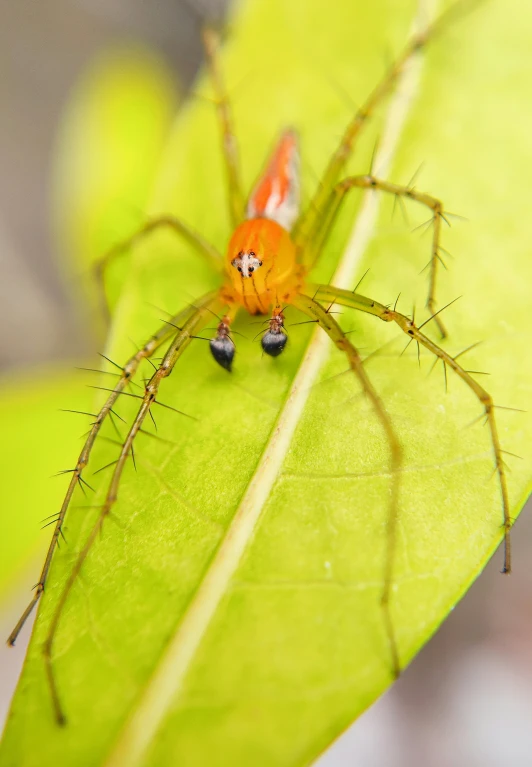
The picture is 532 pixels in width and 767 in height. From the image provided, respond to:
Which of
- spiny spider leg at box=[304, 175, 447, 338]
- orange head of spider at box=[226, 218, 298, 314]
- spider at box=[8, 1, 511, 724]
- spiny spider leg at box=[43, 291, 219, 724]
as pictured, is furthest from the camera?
orange head of spider at box=[226, 218, 298, 314]

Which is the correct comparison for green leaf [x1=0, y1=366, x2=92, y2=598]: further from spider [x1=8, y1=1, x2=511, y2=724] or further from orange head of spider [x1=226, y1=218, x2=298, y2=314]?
orange head of spider [x1=226, y1=218, x2=298, y2=314]

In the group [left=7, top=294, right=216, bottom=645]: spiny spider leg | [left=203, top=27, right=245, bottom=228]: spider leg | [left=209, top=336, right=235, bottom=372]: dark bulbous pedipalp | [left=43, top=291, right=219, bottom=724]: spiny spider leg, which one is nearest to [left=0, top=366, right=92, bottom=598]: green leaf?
[left=7, top=294, right=216, bottom=645]: spiny spider leg

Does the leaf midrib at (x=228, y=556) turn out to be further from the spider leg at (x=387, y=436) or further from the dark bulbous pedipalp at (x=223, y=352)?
the dark bulbous pedipalp at (x=223, y=352)

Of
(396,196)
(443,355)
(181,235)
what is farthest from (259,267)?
(443,355)

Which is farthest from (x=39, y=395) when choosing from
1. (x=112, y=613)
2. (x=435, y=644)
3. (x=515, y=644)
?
(x=515, y=644)

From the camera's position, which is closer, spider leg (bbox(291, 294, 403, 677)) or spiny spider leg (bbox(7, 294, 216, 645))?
spider leg (bbox(291, 294, 403, 677))

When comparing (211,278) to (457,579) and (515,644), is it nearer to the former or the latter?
(457,579)

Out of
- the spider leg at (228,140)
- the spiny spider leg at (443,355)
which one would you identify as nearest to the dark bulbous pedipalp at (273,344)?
the spiny spider leg at (443,355)
